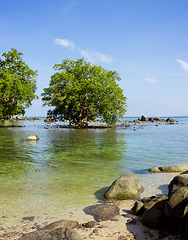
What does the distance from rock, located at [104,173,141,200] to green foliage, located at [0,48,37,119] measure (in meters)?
33.1

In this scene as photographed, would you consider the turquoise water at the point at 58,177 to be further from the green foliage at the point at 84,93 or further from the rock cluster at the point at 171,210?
the green foliage at the point at 84,93

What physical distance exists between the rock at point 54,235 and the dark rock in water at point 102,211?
46.8 inches

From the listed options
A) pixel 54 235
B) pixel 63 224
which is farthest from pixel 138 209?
pixel 54 235

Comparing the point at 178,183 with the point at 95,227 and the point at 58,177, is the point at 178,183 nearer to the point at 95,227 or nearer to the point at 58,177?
the point at 95,227

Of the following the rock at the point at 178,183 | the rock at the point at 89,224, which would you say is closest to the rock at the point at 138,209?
the rock at the point at 178,183

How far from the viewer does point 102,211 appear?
566 centimetres

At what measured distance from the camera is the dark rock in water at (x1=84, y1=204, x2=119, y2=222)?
5.36 meters

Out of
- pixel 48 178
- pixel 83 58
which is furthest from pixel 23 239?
pixel 83 58

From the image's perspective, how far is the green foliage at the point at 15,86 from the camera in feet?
120

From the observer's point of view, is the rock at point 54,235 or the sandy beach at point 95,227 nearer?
the rock at point 54,235

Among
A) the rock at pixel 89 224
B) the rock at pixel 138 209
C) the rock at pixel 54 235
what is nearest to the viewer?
the rock at pixel 54 235

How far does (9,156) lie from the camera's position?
13.5 metres

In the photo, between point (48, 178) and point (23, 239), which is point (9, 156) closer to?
point (48, 178)

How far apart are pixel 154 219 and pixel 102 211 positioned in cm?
145
